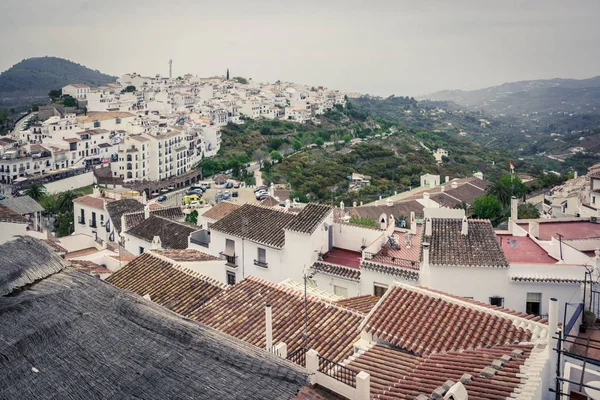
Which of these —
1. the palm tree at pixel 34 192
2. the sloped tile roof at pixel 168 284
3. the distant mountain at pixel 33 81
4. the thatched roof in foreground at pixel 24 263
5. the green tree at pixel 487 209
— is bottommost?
the palm tree at pixel 34 192

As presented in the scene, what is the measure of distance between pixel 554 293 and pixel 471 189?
31244mm

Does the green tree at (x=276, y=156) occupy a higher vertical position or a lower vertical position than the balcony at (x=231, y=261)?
higher

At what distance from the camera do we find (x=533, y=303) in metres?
11.4

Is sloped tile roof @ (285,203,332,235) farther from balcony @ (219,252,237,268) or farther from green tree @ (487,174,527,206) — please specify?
green tree @ (487,174,527,206)

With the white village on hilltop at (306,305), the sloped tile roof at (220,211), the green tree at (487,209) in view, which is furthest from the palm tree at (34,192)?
the green tree at (487,209)

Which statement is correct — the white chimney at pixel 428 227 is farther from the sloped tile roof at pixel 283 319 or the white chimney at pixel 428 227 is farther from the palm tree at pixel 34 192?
the palm tree at pixel 34 192

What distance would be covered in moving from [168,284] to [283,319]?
2.61 m

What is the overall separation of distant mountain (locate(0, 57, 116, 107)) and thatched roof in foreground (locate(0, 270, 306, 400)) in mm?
109871

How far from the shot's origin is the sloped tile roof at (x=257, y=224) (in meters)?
14.9

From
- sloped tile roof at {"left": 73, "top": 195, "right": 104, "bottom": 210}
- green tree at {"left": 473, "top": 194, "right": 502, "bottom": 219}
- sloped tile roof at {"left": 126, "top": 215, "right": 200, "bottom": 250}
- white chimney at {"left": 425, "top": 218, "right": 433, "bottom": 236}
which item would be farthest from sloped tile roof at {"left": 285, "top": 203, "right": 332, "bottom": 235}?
green tree at {"left": 473, "top": 194, "right": 502, "bottom": 219}

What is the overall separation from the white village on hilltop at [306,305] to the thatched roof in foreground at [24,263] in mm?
18

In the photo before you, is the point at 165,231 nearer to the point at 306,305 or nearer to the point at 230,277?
the point at 230,277

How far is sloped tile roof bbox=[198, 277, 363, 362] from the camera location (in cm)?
783

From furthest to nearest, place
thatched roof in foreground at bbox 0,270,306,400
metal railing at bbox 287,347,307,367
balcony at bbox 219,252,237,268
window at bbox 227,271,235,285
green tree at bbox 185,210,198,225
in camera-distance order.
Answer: green tree at bbox 185,210,198,225 → window at bbox 227,271,235,285 → balcony at bbox 219,252,237,268 → metal railing at bbox 287,347,307,367 → thatched roof in foreground at bbox 0,270,306,400
